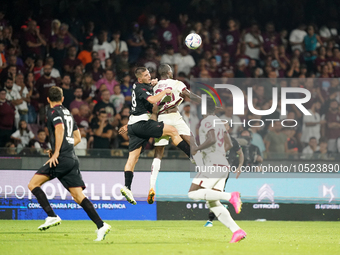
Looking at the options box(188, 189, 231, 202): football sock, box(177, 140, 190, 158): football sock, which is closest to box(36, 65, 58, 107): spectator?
box(177, 140, 190, 158): football sock

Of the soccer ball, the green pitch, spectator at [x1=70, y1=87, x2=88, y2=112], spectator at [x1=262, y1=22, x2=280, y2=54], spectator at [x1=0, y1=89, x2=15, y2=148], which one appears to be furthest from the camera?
spectator at [x1=262, y1=22, x2=280, y2=54]

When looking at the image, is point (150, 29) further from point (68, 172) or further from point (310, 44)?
point (68, 172)

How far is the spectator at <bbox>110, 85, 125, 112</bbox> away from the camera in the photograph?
13632 millimetres

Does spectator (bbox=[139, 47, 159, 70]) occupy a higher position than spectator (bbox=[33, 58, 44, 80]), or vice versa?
spectator (bbox=[139, 47, 159, 70])

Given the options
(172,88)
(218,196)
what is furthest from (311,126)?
(218,196)

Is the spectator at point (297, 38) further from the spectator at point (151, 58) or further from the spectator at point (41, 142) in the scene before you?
the spectator at point (41, 142)

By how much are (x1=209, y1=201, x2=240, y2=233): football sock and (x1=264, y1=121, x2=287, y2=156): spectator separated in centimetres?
634

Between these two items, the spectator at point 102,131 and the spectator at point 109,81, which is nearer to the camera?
the spectator at point 102,131

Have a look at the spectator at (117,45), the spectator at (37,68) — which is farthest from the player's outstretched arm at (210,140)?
the spectator at (117,45)

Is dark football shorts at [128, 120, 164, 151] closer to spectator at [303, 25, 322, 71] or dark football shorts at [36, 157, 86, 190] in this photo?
dark football shorts at [36, 157, 86, 190]

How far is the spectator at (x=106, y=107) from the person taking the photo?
1289 centimetres

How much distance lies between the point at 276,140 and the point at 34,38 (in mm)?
6911

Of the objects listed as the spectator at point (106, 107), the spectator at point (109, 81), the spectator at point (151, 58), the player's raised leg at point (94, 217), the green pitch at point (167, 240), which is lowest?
the green pitch at point (167, 240)

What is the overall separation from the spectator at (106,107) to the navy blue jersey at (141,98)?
361 centimetres
